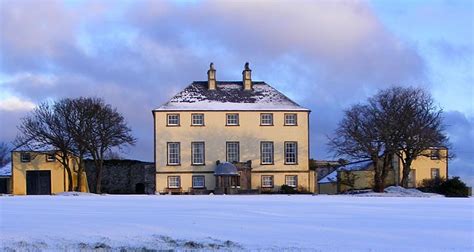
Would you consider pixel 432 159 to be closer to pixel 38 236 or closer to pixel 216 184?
pixel 216 184

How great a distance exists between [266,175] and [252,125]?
4.53m

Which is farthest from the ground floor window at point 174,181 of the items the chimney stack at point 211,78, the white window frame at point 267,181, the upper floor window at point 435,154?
the upper floor window at point 435,154

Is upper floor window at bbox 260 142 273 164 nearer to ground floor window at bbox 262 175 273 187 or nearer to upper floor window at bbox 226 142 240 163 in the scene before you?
ground floor window at bbox 262 175 273 187

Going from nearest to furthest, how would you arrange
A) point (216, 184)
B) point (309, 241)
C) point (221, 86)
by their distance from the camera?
point (309, 241), point (216, 184), point (221, 86)

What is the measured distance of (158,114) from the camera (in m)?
64.1

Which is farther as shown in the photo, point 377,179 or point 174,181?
point 174,181

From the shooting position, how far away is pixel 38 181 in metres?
64.2

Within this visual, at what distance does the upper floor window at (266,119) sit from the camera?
64875mm

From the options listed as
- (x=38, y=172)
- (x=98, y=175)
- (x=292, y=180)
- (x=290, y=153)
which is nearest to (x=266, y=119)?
(x=290, y=153)

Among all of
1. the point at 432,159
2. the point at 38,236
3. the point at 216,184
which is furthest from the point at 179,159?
the point at 38,236

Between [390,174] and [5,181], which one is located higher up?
[390,174]

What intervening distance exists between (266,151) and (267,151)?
0.28 ft

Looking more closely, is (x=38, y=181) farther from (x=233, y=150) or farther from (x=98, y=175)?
(x=233, y=150)

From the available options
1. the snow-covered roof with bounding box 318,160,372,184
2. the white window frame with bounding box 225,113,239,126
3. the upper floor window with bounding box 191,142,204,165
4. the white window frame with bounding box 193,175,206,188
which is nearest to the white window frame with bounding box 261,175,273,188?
the white window frame with bounding box 193,175,206,188
